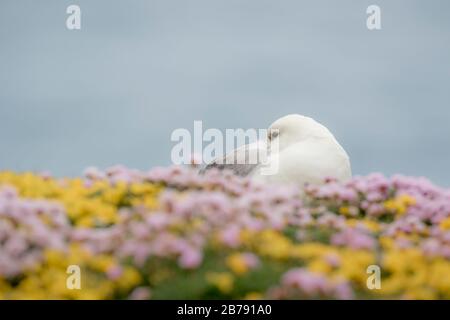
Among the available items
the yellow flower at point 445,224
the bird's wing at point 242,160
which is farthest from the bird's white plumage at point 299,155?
the yellow flower at point 445,224

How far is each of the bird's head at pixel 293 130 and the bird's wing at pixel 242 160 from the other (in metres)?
0.20

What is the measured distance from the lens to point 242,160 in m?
9.03

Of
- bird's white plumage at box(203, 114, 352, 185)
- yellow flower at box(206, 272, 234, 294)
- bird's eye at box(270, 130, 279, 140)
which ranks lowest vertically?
yellow flower at box(206, 272, 234, 294)

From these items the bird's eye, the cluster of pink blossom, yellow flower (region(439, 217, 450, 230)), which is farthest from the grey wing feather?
the cluster of pink blossom

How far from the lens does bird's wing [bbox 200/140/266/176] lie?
29.2 ft

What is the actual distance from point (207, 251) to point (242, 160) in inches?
167

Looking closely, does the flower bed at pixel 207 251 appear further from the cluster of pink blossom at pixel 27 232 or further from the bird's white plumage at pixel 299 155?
the bird's white plumage at pixel 299 155

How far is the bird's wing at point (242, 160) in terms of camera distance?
889 cm

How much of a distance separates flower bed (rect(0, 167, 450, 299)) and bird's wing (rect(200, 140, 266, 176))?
2.76 m

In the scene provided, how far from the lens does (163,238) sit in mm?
4789

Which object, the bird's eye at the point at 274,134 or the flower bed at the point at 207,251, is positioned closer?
the flower bed at the point at 207,251

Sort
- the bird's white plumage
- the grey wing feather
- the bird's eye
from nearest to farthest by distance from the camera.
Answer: the bird's white plumage < the grey wing feather < the bird's eye

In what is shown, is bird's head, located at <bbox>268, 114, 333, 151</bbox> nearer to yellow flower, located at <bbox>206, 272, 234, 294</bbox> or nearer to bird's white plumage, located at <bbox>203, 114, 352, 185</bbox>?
bird's white plumage, located at <bbox>203, 114, 352, 185</bbox>

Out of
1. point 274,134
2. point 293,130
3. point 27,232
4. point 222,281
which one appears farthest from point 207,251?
point 274,134
